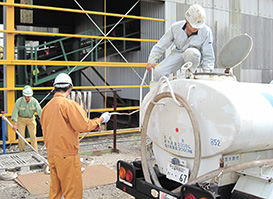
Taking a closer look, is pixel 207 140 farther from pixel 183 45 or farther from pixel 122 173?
pixel 183 45

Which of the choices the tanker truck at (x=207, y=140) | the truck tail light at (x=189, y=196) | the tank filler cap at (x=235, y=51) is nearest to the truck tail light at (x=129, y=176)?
the tanker truck at (x=207, y=140)

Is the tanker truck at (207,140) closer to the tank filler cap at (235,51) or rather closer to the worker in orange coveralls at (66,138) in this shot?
the worker in orange coveralls at (66,138)

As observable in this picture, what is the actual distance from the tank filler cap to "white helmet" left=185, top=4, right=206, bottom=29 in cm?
49

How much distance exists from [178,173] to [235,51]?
1980 mm

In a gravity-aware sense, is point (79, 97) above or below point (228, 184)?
above

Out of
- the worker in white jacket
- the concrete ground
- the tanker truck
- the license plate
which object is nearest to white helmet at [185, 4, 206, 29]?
the worker in white jacket

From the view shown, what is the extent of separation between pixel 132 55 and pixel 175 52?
26.2 ft

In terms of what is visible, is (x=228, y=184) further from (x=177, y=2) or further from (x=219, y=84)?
(x=177, y=2)

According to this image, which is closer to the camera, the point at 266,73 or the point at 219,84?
the point at 219,84

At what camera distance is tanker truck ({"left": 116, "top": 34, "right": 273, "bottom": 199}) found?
307 centimetres

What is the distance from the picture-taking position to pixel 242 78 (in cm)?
1205

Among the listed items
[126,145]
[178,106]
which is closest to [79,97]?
[126,145]

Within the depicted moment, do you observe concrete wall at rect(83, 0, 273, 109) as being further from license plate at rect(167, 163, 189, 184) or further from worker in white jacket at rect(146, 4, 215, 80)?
license plate at rect(167, 163, 189, 184)

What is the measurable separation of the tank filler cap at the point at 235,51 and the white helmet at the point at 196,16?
0.49 metres
